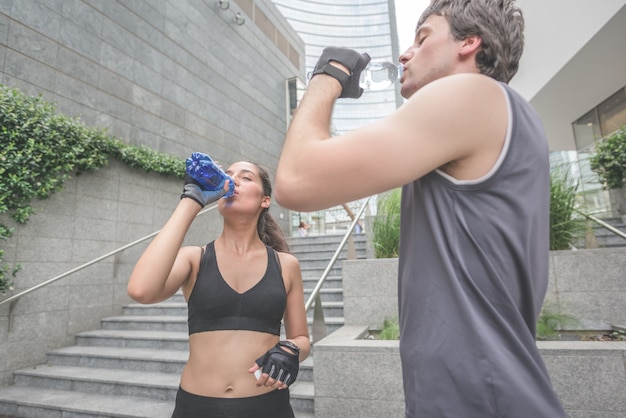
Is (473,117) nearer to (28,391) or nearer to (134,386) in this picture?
(134,386)

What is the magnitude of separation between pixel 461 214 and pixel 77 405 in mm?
4319

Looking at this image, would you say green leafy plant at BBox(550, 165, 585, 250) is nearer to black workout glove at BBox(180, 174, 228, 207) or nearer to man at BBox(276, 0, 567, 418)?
man at BBox(276, 0, 567, 418)

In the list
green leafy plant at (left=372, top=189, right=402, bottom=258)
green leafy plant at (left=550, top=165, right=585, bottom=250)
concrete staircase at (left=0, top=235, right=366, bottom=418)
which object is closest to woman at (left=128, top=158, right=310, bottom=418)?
concrete staircase at (left=0, top=235, right=366, bottom=418)

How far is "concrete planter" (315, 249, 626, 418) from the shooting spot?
251cm

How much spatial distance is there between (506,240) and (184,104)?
8814mm

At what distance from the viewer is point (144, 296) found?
133 centimetres

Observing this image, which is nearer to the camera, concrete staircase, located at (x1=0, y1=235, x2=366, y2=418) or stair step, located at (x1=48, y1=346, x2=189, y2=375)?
concrete staircase, located at (x1=0, y1=235, x2=366, y2=418)

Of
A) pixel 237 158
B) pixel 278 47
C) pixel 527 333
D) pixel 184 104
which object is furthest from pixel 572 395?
pixel 278 47

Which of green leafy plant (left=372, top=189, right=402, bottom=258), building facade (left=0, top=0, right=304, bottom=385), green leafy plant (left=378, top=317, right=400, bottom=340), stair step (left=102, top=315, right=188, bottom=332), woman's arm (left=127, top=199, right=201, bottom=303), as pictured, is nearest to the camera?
woman's arm (left=127, top=199, right=201, bottom=303)

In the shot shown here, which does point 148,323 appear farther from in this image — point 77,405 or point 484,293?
point 484,293

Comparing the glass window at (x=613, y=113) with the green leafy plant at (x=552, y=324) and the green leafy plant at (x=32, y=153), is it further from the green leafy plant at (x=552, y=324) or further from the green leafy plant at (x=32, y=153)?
the green leafy plant at (x=32, y=153)

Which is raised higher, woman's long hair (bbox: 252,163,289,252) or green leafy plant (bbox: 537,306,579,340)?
woman's long hair (bbox: 252,163,289,252)

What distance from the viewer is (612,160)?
6.51 m

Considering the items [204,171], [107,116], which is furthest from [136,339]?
[204,171]
